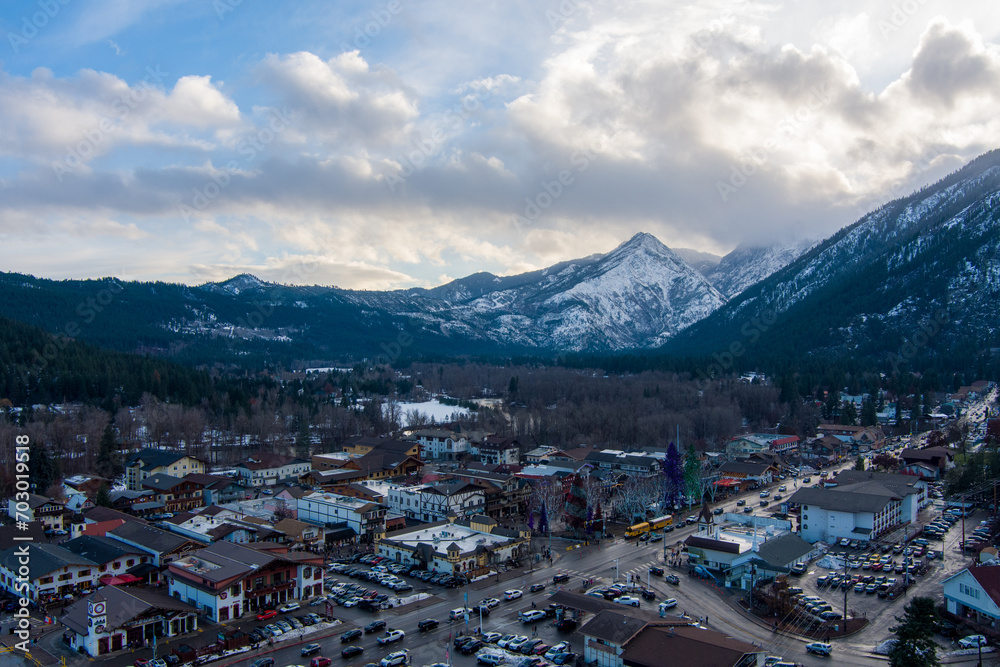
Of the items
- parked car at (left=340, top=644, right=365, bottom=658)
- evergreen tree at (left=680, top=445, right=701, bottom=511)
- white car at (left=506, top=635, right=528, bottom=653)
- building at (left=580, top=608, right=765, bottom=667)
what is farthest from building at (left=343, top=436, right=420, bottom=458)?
building at (left=580, top=608, right=765, bottom=667)

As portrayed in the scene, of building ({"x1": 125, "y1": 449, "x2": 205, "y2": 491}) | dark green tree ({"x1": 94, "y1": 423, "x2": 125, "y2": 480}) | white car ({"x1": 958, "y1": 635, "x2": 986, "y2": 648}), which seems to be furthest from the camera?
dark green tree ({"x1": 94, "y1": 423, "x2": 125, "y2": 480})

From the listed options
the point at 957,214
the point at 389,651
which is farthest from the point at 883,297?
Result: the point at 389,651

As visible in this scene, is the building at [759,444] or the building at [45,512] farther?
A: the building at [759,444]

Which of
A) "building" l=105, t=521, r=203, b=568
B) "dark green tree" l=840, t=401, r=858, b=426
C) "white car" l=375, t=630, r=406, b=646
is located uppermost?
"dark green tree" l=840, t=401, r=858, b=426

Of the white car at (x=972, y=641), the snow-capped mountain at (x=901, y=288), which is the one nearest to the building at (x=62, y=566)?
the white car at (x=972, y=641)

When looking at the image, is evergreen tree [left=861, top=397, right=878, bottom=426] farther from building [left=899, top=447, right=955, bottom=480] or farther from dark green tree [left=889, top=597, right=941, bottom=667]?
dark green tree [left=889, top=597, right=941, bottom=667]

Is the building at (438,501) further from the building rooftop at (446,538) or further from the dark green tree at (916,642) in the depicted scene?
the dark green tree at (916,642)

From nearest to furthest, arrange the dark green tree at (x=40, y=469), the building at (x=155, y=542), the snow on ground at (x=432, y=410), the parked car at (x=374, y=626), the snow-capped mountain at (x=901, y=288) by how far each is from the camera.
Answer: the parked car at (x=374, y=626) → the building at (x=155, y=542) → the dark green tree at (x=40, y=469) → the snow on ground at (x=432, y=410) → the snow-capped mountain at (x=901, y=288)

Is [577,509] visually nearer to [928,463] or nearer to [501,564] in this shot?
[501,564]

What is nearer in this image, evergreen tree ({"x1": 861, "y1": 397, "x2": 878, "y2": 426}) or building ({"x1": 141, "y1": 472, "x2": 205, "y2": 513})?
building ({"x1": 141, "y1": 472, "x2": 205, "y2": 513})
